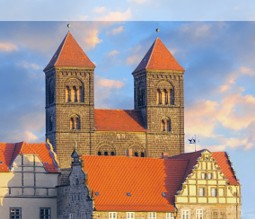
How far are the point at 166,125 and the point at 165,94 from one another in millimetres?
2825

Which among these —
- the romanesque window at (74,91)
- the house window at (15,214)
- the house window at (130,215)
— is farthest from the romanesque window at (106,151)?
the house window at (130,215)

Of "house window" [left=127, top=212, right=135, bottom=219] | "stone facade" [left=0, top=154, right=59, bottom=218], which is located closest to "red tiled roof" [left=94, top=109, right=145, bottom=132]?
"stone facade" [left=0, top=154, right=59, bottom=218]

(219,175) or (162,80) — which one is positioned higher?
(162,80)

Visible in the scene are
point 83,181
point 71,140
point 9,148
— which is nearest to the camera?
point 83,181

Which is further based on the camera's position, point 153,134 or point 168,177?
point 153,134

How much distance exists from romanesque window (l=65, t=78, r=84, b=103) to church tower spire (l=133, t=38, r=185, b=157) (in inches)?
250

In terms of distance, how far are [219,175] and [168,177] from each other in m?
3.83

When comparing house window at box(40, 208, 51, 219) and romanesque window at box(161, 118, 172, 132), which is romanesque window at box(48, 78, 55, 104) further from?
house window at box(40, 208, 51, 219)

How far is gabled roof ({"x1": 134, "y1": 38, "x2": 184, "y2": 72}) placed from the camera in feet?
475

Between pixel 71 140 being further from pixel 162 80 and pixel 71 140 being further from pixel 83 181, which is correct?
pixel 83 181

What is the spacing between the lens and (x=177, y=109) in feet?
478

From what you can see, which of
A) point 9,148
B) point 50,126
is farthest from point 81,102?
point 9,148

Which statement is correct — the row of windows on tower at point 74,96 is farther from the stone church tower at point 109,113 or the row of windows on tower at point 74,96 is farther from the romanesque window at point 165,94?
the romanesque window at point 165,94

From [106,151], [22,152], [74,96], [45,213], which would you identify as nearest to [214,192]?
[45,213]
